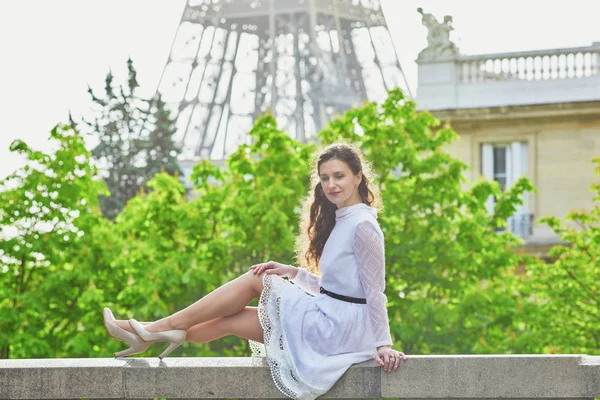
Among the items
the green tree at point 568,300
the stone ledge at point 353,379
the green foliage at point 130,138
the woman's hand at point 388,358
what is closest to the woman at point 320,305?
the woman's hand at point 388,358

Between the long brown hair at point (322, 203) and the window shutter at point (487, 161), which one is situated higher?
the window shutter at point (487, 161)

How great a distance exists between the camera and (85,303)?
54.6 ft

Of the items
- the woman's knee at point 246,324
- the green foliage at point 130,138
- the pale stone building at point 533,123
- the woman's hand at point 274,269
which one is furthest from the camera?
the green foliage at point 130,138

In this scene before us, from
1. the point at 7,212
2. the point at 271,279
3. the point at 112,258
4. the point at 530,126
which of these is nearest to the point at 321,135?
the point at 112,258

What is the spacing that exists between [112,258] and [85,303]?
1.08 meters

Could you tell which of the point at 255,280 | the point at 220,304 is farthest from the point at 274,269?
the point at 220,304

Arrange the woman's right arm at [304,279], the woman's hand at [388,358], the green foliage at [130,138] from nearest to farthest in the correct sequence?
the woman's hand at [388,358], the woman's right arm at [304,279], the green foliage at [130,138]

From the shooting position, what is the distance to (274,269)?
6.79 metres

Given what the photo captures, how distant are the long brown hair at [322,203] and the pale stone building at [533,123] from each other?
1859 centimetres

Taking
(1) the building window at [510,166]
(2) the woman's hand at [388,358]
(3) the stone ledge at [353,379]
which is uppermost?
(1) the building window at [510,166]

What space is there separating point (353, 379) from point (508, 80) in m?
20.9

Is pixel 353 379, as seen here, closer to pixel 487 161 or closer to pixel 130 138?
pixel 487 161

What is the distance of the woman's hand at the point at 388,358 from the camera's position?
20.1ft

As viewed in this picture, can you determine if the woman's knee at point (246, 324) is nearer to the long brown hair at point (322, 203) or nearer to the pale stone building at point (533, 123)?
the long brown hair at point (322, 203)
